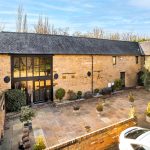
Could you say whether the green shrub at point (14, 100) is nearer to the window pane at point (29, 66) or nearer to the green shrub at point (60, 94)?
the window pane at point (29, 66)

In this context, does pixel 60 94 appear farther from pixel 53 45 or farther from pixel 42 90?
pixel 53 45

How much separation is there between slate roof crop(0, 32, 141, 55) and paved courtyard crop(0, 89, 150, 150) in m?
6.11

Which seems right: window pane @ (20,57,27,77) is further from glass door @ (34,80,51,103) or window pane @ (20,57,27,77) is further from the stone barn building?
glass door @ (34,80,51,103)

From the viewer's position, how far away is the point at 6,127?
45.9 ft

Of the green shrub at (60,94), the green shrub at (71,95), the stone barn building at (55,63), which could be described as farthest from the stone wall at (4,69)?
the green shrub at (71,95)

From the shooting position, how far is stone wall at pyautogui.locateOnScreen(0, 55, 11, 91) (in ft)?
57.5

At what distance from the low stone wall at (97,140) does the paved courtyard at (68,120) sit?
9.76ft

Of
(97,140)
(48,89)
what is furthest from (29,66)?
(97,140)

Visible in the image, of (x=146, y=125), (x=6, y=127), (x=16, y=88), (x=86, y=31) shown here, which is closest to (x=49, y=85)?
(x=16, y=88)

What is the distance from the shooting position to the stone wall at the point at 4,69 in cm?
1752

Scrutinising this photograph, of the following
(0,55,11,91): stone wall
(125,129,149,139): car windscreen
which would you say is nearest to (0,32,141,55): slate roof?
(0,55,11,91): stone wall

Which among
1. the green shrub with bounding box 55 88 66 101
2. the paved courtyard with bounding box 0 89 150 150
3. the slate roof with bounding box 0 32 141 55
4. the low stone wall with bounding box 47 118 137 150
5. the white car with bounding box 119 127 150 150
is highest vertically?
the slate roof with bounding box 0 32 141 55

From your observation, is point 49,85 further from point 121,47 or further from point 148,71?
point 121,47

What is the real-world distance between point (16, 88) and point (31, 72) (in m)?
2.30
